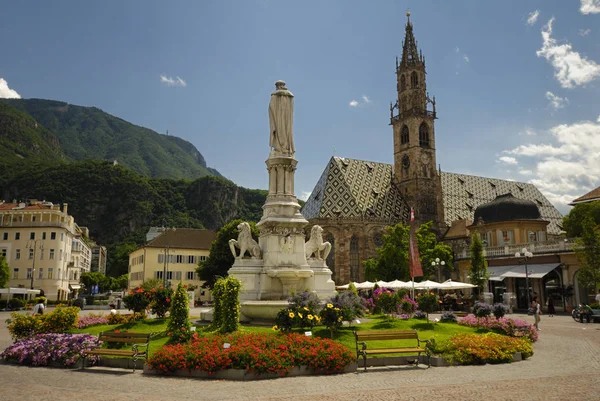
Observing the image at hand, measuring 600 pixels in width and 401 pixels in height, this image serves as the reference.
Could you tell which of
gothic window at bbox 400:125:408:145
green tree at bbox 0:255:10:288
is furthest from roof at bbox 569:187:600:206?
A: green tree at bbox 0:255:10:288

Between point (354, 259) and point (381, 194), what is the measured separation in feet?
42.9

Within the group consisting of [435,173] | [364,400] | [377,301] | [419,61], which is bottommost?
[364,400]

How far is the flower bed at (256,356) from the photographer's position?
11.1 meters

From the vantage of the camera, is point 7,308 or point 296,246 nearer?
point 296,246

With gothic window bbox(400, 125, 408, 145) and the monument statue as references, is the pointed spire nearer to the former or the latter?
gothic window bbox(400, 125, 408, 145)

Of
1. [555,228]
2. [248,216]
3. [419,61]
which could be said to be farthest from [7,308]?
[248,216]

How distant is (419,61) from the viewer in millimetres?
81750

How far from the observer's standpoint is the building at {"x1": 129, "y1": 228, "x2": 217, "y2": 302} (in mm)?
62969

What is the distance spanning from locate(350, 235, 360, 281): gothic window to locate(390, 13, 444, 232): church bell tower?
13128mm

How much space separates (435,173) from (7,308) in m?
62.2

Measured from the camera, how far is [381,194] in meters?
76.4

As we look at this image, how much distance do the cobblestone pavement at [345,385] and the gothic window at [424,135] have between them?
69.8m

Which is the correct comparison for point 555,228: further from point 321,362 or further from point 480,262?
point 321,362

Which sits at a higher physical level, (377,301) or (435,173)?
(435,173)
